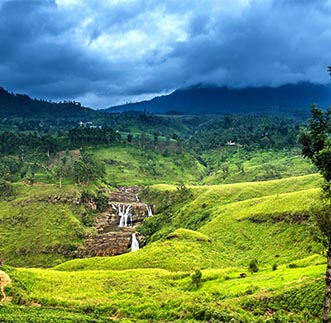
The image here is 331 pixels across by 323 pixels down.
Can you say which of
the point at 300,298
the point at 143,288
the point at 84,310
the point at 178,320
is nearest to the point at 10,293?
the point at 84,310

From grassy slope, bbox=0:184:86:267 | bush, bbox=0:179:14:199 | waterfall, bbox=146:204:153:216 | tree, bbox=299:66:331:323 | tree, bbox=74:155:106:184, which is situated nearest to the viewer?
tree, bbox=299:66:331:323

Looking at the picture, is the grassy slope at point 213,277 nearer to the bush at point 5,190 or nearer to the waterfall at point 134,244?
the waterfall at point 134,244

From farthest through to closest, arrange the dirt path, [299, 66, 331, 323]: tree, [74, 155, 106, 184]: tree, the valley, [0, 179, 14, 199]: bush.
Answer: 1. [74, 155, 106, 184]: tree
2. [0, 179, 14, 199]: bush
3. the dirt path
4. the valley
5. [299, 66, 331, 323]: tree

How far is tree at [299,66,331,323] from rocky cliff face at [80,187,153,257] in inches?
3095

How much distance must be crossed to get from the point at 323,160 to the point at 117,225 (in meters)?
106

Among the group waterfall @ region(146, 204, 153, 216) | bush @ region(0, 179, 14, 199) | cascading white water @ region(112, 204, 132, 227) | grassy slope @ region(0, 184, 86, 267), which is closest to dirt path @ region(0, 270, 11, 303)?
grassy slope @ region(0, 184, 86, 267)

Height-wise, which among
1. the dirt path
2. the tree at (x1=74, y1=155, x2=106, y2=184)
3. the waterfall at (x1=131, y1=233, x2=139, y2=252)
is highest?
the tree at (x1=74, y1=155, x2=106, y2=184)

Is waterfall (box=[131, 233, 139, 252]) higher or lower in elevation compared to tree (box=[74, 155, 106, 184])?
lower

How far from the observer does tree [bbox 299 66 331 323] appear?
92.7 ft

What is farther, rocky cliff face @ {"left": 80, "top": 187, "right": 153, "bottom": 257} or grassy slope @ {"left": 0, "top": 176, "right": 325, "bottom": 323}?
rocky cliff face @ {"left": 80, "top": 187, "right": 153, "bottom": 257}

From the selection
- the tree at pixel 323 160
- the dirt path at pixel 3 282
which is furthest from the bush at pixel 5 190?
the tree at pixel 323 160

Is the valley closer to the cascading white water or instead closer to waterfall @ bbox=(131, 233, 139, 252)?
the cascading white water

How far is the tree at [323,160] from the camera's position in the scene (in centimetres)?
2827

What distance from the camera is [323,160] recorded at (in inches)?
1324
